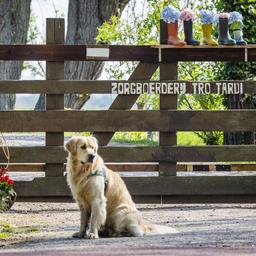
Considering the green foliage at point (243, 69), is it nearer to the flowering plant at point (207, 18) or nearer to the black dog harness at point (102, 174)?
the flowering plant at point (207, 18)

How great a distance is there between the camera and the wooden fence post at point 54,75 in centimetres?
1556

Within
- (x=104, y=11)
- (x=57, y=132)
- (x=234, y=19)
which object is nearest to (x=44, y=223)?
(x=57, y=132)

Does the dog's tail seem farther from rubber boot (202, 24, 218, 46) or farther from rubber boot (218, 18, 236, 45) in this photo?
rubber boot (218, 18, 236, 45)

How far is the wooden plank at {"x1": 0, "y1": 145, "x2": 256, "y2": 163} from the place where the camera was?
51.1 ft

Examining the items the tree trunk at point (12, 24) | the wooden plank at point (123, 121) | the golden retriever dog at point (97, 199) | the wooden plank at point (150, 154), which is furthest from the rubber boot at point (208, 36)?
the tree trunk at point (12, 24)

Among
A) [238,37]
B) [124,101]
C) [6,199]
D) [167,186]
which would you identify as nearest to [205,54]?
[238,37]

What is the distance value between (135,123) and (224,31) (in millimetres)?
1900

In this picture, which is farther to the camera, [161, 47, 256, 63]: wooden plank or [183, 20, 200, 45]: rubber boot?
[183, 20, 200, 45]: rubber boot

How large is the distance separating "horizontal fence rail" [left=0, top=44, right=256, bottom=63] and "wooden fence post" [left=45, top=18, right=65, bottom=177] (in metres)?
0.13

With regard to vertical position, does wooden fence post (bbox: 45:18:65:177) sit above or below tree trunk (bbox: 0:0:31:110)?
below

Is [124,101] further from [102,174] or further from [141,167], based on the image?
[102,174]

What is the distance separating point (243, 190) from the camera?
52.3 feet

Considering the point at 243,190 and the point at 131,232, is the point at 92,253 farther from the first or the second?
the point at 243,190

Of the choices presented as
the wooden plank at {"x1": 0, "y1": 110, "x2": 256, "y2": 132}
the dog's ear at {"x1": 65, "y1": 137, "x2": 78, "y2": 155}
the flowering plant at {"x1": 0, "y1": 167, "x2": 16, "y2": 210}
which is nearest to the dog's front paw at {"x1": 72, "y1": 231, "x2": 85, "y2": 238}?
the dog's ear at {"x1": 65, "y1": 137, "x2": 78, "y2": 155}
